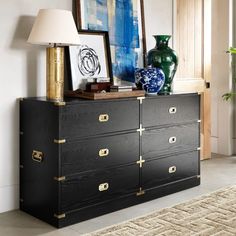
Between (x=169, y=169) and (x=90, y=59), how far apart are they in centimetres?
114

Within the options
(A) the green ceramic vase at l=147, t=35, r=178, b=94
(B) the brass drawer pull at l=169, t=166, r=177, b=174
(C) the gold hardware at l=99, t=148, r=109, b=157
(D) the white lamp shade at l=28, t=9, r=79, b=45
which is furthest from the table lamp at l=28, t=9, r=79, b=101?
(B) the brass drawer pull at l=169, t=166, r=177, b=174

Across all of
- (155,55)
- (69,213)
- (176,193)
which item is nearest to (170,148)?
(176,193)

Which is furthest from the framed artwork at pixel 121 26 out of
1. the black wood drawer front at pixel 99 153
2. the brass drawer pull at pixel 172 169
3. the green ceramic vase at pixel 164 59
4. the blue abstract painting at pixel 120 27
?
the brass drawer pull at pixel 172 169

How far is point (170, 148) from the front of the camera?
12.3ft

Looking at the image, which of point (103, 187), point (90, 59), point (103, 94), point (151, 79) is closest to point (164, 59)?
point (151, 79)

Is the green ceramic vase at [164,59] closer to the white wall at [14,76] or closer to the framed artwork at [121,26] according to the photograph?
the framed artwork at [121,26]

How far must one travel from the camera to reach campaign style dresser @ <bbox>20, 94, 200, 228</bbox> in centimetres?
298

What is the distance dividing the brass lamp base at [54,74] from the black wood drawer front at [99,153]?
383 millimetres

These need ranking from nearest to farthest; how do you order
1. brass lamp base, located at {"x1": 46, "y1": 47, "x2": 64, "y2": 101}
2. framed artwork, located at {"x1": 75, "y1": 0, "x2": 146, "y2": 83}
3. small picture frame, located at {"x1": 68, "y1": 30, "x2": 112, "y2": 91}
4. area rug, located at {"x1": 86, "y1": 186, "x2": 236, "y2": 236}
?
area rug, located at {"x1": 86, "y1": 186, "x2": 236, "y2": 236} → brass lamp base, located at {"x1": 46, "y1": 47, "x2": 64, "y2": 101} → small picture frame, located at {"x1": 68, "y1": 30, "x2": 112, "y2": 91} → framed artwork, located at {"x1": 75, "y1": 0, "x2": 146, "y2": 83}

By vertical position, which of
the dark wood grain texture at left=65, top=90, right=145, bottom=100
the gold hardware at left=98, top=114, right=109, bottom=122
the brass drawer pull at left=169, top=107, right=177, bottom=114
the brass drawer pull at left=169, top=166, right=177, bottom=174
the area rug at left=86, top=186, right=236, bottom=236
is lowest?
the area rug at left=86, top=186, right=236, bottom=236

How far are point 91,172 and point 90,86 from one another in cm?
66

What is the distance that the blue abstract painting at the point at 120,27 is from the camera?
3.68 m

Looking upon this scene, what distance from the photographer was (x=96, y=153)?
124 inches

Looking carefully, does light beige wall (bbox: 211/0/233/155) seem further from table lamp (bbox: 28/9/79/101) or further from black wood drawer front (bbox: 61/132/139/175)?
table lamp (bbox: 28/9/79/101)
